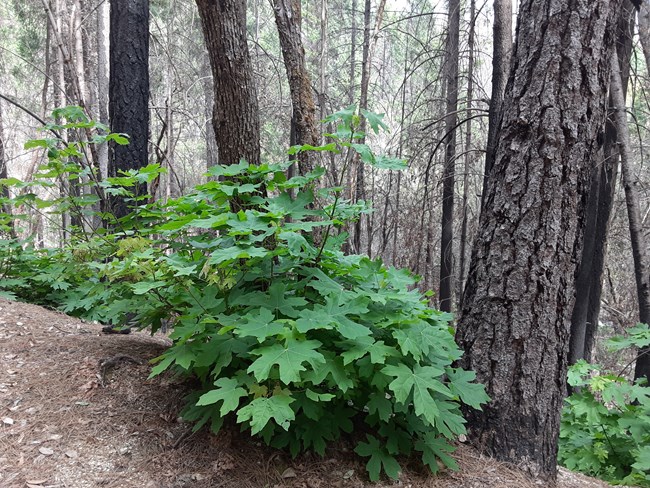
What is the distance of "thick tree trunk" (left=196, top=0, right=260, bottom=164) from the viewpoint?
120 inches

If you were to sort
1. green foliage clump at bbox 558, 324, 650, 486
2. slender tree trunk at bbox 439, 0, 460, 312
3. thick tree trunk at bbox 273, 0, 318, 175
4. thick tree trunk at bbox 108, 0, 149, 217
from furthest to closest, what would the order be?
slender tree trunk at bbox 439, 0, 460, 312 < thick tree trunk at bbox 108, 0, 149, 217 < thick tree trunk at bbox 273, 0, 318, 175 < green foliage clump at bbox 558, 324, 650, 486

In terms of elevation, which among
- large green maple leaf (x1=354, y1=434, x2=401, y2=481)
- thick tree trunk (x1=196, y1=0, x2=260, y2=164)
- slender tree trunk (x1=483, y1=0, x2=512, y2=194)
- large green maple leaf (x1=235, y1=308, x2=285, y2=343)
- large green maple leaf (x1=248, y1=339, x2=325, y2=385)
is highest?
slender tree trunk (x1=483, y1=0, x2=512, y2=194)

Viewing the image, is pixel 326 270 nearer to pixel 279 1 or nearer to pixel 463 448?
pixel 463 448

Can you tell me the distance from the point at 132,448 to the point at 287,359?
111 centimetres

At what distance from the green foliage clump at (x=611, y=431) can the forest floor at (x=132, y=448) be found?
508mm

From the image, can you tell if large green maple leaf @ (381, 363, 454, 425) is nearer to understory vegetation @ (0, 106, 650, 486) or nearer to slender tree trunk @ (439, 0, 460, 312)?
understory vegetation @ (0, 106, 650, 486)

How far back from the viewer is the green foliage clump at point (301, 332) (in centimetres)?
190

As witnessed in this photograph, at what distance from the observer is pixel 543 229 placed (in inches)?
95.2

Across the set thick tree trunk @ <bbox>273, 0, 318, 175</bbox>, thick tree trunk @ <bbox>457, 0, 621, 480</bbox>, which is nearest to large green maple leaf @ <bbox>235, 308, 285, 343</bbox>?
thick tree trunk @ <bbox>457, 0, 621, 480</bbox>

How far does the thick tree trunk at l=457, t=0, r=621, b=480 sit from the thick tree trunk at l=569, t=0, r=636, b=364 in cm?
375

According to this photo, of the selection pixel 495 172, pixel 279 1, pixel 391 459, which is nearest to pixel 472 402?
pixel 391 459

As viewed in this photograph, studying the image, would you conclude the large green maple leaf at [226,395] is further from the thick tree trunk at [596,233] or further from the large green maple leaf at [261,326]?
the thick tree trunk at [596,233]

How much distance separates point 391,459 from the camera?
2.18 m

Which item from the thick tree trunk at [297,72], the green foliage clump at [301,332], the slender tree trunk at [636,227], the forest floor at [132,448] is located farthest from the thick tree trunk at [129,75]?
the slender tree trunk at [636,227]
